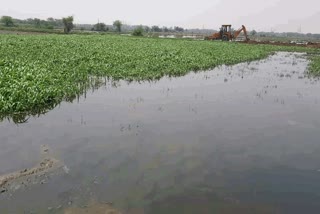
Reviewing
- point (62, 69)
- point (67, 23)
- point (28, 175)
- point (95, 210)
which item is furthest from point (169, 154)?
point (67, 23)

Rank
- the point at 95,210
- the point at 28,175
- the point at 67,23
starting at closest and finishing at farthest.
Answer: the point at 95,210 < the point at 28,175 < the point at 67,23

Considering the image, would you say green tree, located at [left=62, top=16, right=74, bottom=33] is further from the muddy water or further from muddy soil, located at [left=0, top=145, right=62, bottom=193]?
muddy soil, located at [left=0, top=145, right=62, bottom=193]

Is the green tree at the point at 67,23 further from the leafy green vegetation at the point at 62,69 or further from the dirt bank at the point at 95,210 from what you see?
the dirt bank at the point at 95,210

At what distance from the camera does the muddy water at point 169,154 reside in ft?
20.6

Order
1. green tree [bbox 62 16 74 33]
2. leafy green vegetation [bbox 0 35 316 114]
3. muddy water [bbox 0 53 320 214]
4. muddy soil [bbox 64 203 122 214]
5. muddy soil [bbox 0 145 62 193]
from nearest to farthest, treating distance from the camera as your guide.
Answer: muddy soil [bbox 64 203 122 214] → muddy water [bbox 0 53 320 214] → muddy soil [bbox 0 145 62 193] → leafy green vegetation [bbox 0 35 316 114] → green tree [bbox 62 16 74 33]

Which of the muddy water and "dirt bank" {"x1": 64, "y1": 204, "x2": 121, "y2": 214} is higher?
the muddy water

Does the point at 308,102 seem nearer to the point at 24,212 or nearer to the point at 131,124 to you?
the point at 131,124

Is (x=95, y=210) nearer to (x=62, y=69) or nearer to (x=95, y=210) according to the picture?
(x=95, y=210)

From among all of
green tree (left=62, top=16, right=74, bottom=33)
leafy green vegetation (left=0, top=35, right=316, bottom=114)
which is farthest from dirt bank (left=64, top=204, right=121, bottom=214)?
green tree (left=62, top=16, right=74, bottom=33)

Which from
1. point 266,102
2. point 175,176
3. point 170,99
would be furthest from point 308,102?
point 175,176

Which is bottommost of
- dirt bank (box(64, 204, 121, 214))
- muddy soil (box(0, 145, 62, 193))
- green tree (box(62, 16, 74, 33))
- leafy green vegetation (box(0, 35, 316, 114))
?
dirt bank (box(64, 204, 121, 214))

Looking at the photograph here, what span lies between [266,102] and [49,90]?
9682 mm

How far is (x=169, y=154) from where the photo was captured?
28.2 feet

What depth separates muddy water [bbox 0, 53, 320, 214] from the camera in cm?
629
